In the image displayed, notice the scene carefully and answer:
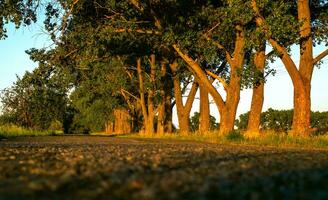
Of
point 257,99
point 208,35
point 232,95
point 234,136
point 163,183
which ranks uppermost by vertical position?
point 208,35

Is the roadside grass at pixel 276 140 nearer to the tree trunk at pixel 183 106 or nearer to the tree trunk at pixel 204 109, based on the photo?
the tree trunk at pixel 204 109

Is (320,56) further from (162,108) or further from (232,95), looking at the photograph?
(162,108)

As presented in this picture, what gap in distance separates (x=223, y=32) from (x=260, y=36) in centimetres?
Result: 549

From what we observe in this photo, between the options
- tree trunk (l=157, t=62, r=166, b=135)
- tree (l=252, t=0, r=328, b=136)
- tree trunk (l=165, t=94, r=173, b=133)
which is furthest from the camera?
tree trunk (l=165, t=94, r=173, b=133)

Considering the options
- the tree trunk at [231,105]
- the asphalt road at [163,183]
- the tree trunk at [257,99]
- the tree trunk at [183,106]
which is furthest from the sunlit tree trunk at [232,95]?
the asphalt road at [163,183]

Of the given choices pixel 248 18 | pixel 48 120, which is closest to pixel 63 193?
pixel 248 18

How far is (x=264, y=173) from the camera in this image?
641cm

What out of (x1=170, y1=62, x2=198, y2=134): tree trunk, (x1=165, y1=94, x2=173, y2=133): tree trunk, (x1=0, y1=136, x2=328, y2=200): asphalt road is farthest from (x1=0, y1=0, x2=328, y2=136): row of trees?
(x1=0, y1=136, x2=328, y2=200): asphalt road

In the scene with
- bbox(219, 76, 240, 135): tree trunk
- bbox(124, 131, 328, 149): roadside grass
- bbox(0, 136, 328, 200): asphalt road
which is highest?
bbox(219, 76, 240, 135): tree trunk

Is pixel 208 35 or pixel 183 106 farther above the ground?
pixel 208 35

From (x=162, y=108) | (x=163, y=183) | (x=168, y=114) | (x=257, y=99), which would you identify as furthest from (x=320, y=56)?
(x=168, y=114)

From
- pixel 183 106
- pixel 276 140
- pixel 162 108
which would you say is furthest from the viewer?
pixel 162 108

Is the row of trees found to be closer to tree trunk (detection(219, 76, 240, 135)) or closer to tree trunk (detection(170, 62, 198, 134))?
tree trunk (detection(219, 76, 240, 135))

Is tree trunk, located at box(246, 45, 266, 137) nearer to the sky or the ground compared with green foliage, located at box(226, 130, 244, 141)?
nearer to the sky
